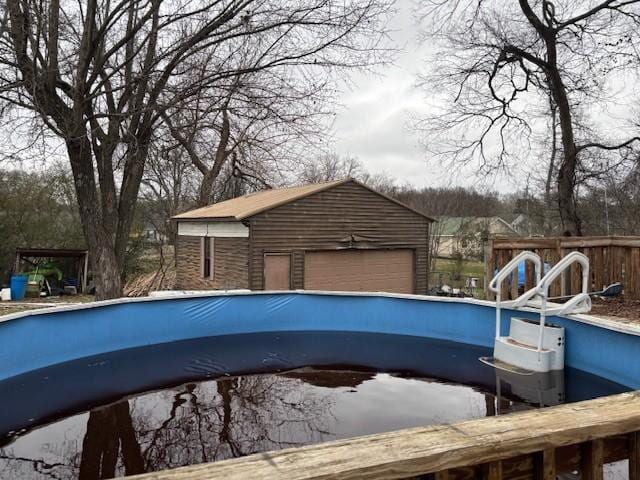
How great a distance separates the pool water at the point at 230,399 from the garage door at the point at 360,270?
21.8ft

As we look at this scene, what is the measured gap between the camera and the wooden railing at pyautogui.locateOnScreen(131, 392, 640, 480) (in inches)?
56.6

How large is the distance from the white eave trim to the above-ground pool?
16.6 feet

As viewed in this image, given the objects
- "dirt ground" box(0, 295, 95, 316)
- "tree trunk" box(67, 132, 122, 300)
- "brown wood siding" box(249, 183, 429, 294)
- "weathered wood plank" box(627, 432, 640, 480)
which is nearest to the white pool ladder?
"weathered wood plank" box(627, 432, 640, 480)

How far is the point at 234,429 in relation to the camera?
14.0 feet

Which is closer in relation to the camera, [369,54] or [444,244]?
[369,54]

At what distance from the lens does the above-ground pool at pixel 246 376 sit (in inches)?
159

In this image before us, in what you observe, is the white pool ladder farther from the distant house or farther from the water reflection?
the distant house

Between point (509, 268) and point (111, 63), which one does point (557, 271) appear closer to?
point (509, 268)

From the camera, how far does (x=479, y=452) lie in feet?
5.23

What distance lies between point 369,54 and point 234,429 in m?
7.45

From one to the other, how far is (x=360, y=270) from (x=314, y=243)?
1900 mm

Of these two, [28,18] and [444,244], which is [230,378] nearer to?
[28,18]

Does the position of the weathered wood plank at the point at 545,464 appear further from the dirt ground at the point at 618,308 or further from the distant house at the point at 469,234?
the distant house at the point at 469,234

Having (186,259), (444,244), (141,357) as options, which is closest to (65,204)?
(186,259)
